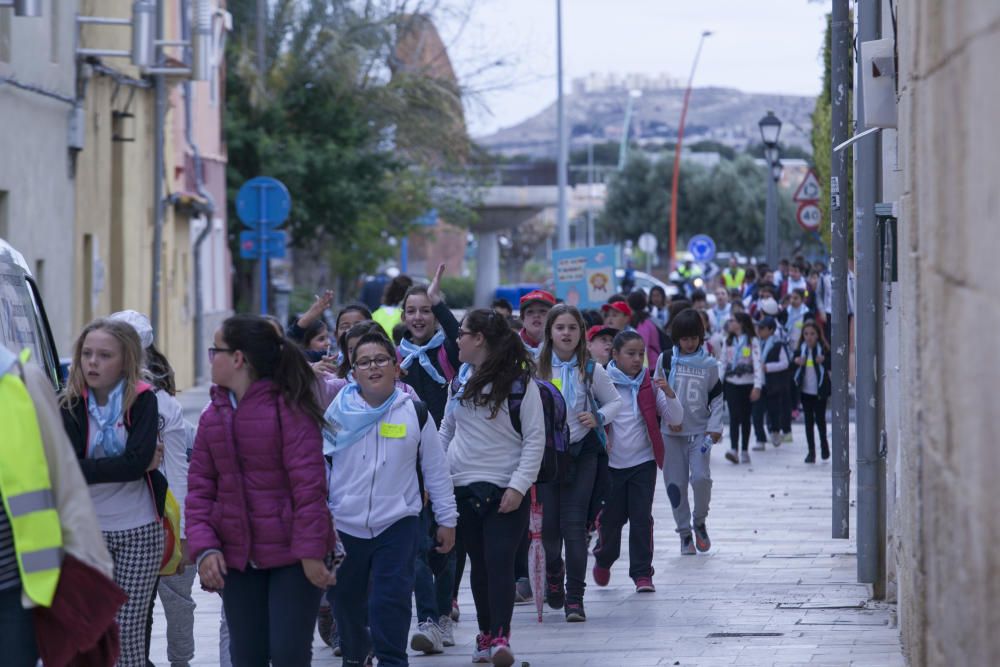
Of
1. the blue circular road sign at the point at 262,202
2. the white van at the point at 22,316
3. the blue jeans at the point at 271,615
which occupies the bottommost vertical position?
the blue jeans at the point at 271,615

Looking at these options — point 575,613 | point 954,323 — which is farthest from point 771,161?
point 954,323

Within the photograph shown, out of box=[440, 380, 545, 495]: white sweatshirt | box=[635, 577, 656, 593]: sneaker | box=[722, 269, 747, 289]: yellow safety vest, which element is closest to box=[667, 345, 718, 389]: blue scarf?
box=[635, 577, 656, 593]: sneaker

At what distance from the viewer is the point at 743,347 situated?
20156 mm

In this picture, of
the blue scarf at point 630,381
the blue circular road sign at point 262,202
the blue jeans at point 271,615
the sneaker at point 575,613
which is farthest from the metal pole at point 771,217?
the blue jeans at point 271,615

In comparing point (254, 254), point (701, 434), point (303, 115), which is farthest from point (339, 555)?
point (303, 115)

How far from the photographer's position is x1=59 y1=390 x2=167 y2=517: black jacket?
702 centimetres

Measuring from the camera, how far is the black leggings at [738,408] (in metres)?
20.3

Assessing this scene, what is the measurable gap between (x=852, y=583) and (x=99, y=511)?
19.3 ft

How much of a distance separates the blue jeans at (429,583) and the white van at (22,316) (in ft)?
6.56

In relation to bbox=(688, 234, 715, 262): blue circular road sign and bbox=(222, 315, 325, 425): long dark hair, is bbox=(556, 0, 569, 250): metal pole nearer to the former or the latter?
bbox=(688, 234, 715, 262): blue circular road sign

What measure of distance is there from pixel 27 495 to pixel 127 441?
206cm

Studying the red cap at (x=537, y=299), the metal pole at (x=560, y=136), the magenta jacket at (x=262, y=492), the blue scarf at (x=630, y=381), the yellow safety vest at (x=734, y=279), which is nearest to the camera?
the magenta jacket at (x=262, y=492)

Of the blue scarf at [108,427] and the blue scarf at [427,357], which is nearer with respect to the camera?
the blue scarf at [108,427]

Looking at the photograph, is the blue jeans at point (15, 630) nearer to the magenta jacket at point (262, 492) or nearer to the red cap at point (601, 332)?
the magenta jacket at point (262, 492)
